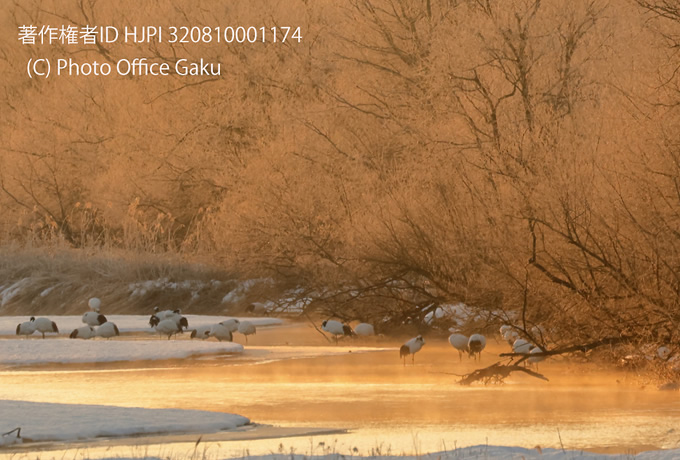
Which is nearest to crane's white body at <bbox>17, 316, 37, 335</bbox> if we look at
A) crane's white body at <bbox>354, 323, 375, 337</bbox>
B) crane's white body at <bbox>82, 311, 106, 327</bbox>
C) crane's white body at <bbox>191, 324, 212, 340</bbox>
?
crane's white body at <bbox>82, 311, 106, 327</bbox>

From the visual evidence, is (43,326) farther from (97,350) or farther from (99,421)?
(99,421)

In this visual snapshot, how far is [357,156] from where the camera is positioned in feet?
92.3

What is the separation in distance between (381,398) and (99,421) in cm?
360

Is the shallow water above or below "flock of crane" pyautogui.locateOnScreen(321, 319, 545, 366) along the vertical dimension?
below

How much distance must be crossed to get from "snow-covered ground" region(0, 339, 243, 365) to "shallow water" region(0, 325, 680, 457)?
0.71 meters

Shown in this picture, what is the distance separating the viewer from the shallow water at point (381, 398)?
438 inches

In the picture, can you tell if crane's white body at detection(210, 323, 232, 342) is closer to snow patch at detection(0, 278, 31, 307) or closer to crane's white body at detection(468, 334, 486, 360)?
crane's white body at detection(468, 334, 486, 360)

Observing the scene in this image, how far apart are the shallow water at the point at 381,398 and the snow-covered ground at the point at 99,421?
0.64m

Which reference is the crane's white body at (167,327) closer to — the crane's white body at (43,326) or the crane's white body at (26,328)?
the crane's white body at (43,326)

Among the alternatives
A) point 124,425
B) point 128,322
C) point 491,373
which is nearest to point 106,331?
point 128,322

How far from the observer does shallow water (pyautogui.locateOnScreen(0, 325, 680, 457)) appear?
11.1m

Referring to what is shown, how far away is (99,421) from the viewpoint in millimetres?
11953

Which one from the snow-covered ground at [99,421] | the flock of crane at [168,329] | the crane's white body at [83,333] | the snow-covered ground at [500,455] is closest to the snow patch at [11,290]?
the flock of crane at [168,329]

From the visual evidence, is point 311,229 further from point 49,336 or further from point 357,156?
point 49,336
